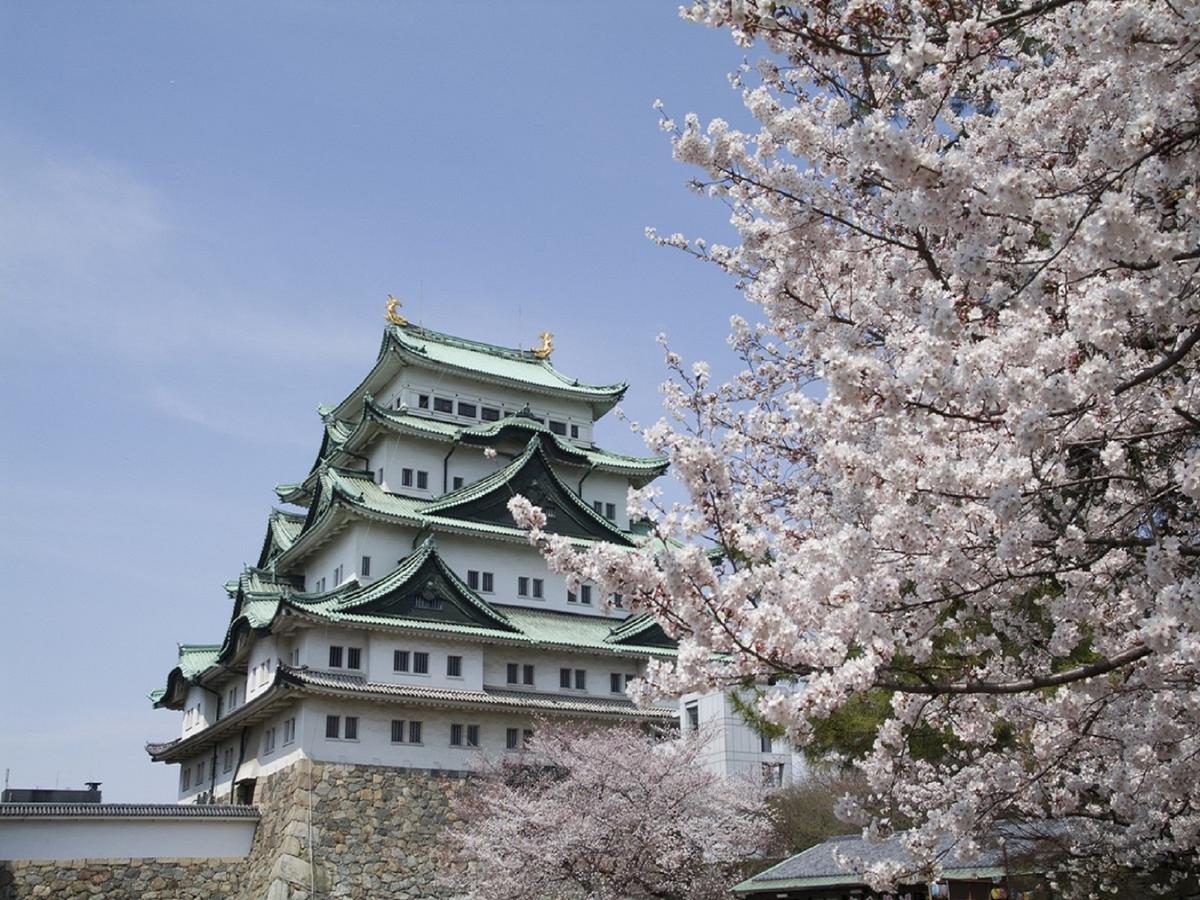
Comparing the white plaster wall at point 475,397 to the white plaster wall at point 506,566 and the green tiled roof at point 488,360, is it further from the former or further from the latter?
the white plaster wall at point 506,566

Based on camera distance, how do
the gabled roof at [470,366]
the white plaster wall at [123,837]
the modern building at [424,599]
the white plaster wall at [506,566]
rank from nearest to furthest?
the white plaster wall at [123,837], the modern building at [424,599], the white plaster wall at [506,566], the gabled roof at [470,366]

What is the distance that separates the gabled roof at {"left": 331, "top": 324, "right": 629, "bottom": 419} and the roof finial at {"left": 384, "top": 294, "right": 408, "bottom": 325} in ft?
0.70

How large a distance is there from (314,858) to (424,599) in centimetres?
734

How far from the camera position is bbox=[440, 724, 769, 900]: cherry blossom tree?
21.4 meters

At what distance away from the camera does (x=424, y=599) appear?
1186 inches

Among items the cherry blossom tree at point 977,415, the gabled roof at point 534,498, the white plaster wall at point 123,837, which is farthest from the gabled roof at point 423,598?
the cherry blossom tree at point 977,415

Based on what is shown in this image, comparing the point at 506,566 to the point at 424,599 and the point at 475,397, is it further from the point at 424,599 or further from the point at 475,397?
the point at 475,397

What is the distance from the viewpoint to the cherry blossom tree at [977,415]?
4934 mm

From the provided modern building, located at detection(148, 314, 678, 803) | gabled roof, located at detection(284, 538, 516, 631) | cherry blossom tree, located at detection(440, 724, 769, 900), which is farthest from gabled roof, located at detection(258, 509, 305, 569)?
cherry blossom tree, located at detection(440, 724, 769, 900)

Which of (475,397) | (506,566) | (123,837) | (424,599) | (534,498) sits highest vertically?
(475,397)

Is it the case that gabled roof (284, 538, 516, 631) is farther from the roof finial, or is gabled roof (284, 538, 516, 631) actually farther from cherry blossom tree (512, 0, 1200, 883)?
cherry blossom tree (512, 0, 1200, 883)

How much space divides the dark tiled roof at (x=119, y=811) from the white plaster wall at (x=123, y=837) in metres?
0.11

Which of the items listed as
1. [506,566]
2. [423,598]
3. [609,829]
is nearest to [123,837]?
[423,598]

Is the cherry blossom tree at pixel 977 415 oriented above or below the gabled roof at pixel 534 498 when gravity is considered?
below
